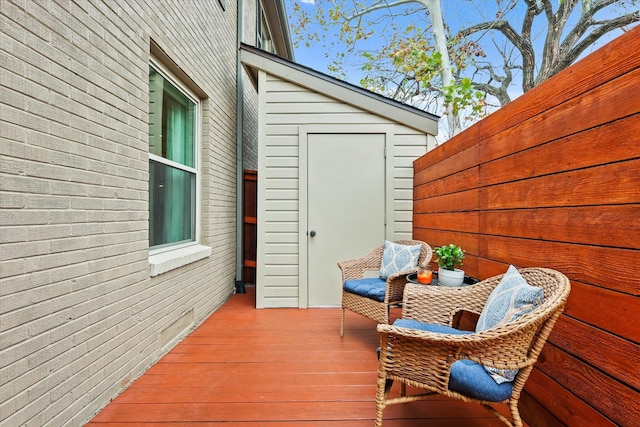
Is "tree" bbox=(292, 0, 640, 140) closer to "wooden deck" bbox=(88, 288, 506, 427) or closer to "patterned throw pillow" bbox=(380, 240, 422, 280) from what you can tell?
"patterned throw pillow" bbox=(380, 240, 422, 280)

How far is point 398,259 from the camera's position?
281cm

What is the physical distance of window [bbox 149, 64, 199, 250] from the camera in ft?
7.84

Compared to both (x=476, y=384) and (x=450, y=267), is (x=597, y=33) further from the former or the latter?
(x=476, y=384)

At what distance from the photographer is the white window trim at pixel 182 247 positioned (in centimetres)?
231

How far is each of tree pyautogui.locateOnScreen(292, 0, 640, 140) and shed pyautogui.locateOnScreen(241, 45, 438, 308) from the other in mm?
1717

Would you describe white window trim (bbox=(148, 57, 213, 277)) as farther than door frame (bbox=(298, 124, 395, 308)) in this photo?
No

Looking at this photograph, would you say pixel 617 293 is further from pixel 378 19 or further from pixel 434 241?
pixel 378 19

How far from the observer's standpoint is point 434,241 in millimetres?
3027

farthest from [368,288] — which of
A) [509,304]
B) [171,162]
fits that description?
[171,162]

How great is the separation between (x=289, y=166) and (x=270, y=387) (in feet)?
7.60

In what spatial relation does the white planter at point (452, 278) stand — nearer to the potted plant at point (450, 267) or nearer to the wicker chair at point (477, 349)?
the potted plant at point (450, 267)

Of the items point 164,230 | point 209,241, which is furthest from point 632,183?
point 209,241

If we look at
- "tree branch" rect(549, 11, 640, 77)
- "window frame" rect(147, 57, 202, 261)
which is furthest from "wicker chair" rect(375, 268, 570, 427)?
"tree branch" rect(549, 11, 640, 77)

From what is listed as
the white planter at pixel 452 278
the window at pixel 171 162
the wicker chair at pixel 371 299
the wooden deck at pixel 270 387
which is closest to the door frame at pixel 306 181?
the wicker chair at pixel 371 299
